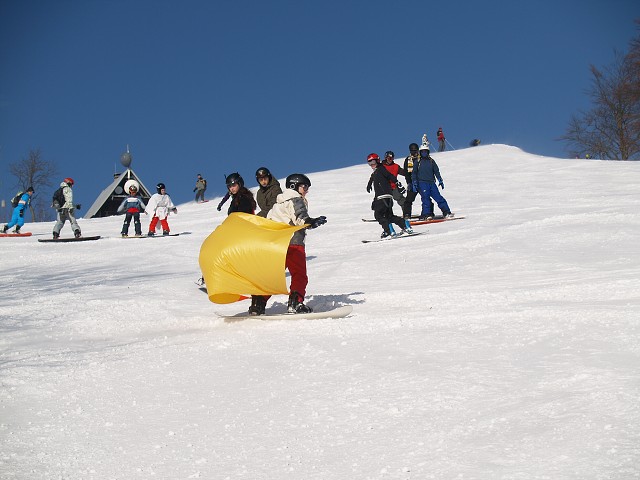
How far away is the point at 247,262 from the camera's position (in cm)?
731

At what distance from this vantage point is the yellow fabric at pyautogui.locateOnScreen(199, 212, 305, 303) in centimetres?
723

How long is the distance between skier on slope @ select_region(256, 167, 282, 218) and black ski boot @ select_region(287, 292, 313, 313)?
3089 mm

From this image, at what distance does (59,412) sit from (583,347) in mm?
3614

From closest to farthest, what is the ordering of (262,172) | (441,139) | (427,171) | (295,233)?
1. (295,233)
2. (262,172)
3. (427,171)
4. (441,139)

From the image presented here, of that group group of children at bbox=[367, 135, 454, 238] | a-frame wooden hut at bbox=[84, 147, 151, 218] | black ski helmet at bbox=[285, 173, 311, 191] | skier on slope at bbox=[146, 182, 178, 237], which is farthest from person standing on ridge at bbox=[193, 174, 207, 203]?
black ski helmet at bbox=[285, 173, 311, 191]

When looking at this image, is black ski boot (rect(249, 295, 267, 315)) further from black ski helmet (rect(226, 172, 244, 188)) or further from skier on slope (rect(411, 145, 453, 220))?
skier on slope (rect(411, 145, 453, 220))

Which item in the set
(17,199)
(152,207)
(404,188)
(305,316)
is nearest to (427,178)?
(404,188)

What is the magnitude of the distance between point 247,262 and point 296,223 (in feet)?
2.76

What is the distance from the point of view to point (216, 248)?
7.48 metres

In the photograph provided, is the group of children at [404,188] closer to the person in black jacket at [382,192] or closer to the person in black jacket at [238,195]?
the person in black jacket at [382,192]

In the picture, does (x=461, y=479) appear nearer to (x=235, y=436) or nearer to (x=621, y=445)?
(x=621, y=445)

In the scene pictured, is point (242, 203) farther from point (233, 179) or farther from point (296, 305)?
point (296, 305)

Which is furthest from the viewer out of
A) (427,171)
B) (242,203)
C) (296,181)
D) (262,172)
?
(427,171)

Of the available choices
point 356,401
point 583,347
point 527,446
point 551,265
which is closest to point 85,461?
point 356,401
